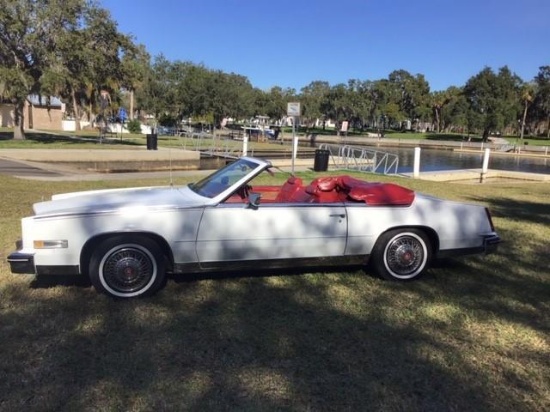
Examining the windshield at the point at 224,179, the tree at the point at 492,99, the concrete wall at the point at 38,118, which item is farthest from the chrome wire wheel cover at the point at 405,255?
the tree at the point at 492,99

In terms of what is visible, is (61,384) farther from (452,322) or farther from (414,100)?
(414,100)

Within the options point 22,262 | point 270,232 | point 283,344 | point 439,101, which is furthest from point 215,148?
point 439,101

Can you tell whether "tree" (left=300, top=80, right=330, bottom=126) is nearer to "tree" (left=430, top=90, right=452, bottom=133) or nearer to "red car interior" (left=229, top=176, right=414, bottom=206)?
"tree" (left=430, top=90, right=452, bottom=133)

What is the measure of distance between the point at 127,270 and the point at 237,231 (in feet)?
3.30

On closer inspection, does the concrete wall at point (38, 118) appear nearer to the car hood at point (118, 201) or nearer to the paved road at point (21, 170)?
the paved road at point (21, 170)

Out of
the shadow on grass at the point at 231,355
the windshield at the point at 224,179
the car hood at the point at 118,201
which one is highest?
→ the windshield at the point at 224,179

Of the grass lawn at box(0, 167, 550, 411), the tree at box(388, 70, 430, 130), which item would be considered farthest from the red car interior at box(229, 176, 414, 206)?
the tree at box(388, 70, 430, 130)

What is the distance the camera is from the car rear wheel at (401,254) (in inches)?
204

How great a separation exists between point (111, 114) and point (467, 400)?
190 ft

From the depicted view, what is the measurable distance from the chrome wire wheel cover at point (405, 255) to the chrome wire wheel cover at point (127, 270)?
2305 millimetres

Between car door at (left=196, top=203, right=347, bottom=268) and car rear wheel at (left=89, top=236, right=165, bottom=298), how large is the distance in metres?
0.41

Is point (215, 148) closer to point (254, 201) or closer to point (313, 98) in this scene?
point (254, 201)

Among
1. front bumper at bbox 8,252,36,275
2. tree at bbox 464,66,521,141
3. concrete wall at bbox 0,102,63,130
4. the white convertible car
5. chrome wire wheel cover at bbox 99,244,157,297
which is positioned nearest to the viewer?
front bumper at bbox 8,252,36,275

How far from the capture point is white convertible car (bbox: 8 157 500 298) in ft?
14.3
